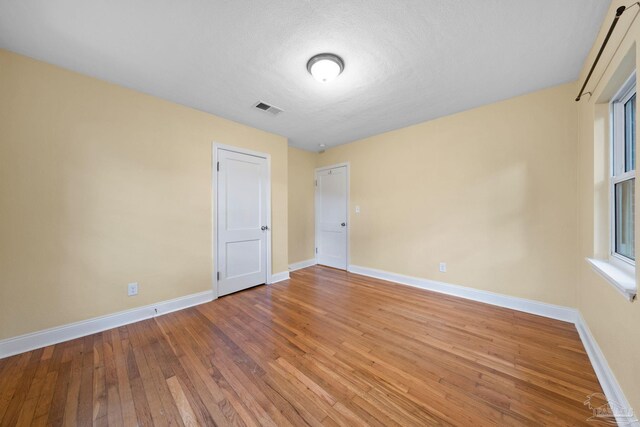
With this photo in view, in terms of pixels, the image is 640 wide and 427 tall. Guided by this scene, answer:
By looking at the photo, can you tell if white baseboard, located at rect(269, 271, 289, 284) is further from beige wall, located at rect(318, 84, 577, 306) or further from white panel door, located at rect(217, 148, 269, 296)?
beige wall, located at rect(318, 84, 577, 306)

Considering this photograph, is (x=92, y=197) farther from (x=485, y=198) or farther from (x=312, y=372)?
(x=485, y=198)

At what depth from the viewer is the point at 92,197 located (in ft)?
7.14

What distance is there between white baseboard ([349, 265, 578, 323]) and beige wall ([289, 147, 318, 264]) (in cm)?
156

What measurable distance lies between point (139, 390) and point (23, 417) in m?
0.55

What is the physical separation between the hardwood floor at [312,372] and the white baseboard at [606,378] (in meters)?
0.05

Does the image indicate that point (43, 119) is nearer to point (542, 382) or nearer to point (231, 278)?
point (231, 278)

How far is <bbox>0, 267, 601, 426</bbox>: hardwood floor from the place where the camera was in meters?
1.30

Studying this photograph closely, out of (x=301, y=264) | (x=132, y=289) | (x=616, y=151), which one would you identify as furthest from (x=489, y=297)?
(x=132, y=289)

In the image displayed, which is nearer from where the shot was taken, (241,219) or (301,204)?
(241,219)

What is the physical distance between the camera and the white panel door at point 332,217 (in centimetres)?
443

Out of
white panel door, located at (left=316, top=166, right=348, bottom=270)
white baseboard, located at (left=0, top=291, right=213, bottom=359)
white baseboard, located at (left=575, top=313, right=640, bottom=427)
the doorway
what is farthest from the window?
white baseboard, located at (left=0, top=291, right=213, bottom=359)

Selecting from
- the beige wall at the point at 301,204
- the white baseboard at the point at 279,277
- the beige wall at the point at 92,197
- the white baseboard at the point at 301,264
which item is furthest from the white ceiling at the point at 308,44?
the white baseboard at the point at 301,264

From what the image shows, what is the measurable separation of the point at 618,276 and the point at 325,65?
2554 millimetres

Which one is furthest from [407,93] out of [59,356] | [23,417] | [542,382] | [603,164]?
[59,356]
